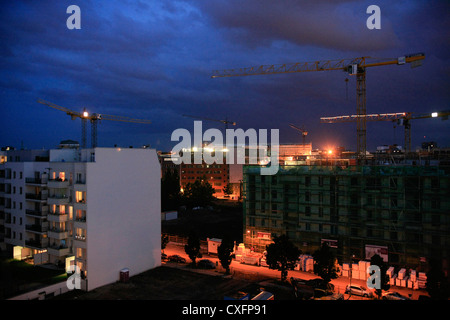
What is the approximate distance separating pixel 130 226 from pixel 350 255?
50.4 feet

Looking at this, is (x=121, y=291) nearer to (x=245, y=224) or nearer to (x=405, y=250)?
(x=245, y=224)

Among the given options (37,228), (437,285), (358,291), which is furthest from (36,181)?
(437,285)

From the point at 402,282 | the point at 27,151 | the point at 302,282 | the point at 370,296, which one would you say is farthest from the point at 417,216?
the point at 27,151

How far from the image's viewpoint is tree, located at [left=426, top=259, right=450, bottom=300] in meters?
15.1

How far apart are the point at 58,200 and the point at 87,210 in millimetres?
2853

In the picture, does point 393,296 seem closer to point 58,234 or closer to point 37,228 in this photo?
point 58,234

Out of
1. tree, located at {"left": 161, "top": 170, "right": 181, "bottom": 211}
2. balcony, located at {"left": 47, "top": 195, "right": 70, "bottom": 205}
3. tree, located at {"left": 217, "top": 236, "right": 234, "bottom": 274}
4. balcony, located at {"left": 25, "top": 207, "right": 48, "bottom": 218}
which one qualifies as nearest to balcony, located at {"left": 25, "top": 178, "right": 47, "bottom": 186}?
balcony, located at {"left": 47, "top": 195, "right": 70, "bottom": 205}

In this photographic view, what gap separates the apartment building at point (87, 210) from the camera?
18.8 meters

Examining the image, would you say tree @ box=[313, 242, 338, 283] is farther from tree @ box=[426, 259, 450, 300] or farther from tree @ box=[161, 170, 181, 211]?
tree @ box=[161, 170, 181, 211]

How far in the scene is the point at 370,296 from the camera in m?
17.0

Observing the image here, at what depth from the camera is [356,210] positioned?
75.5ft

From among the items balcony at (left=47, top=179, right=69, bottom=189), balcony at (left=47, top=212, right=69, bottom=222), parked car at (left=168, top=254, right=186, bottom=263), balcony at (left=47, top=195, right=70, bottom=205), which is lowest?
parked car at (left=168, top=254, right=186, bottom=263)

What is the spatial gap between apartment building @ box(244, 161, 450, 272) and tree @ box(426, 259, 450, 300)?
524 cm

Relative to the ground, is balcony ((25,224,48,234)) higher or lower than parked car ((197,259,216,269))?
higher
